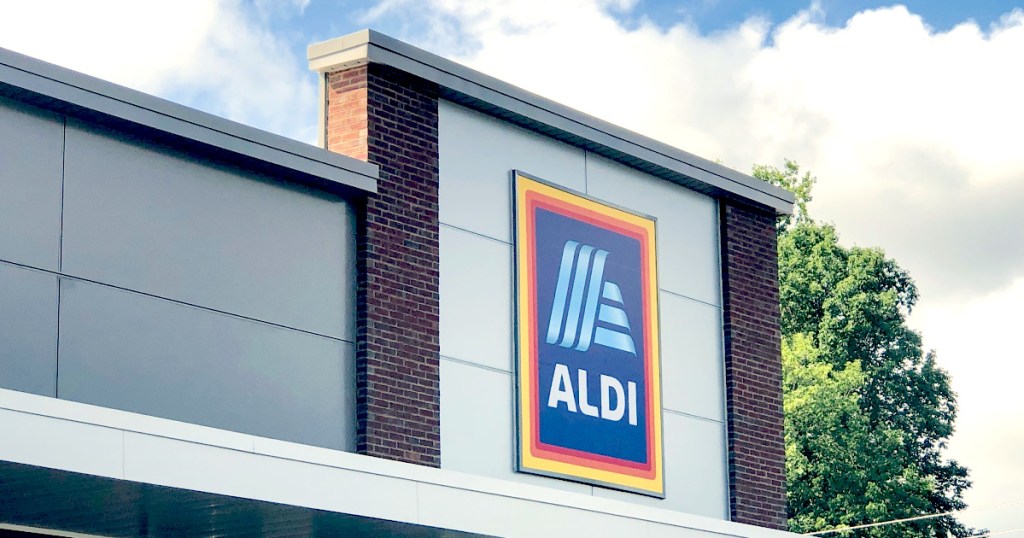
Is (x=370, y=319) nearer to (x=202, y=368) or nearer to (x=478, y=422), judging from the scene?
(x=478, y=422)

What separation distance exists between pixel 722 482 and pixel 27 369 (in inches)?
388

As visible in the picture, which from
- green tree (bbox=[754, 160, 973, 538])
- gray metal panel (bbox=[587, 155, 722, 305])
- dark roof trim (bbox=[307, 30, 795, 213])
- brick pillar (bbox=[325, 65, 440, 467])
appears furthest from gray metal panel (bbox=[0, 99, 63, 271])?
green tree (bbox=[754, 160, 973, 538])

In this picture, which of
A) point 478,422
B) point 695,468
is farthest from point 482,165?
point 695,468

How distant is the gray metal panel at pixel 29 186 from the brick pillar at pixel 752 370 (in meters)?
9.80

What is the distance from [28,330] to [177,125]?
96.3 inches

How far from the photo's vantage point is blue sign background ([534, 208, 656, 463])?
18.4m

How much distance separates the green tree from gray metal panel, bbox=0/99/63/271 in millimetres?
29051

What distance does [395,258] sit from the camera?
55.7 feet

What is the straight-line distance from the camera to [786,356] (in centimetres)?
4216

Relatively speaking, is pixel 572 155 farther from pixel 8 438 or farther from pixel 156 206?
pixel 8 438

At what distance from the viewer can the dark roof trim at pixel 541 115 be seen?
17.3m

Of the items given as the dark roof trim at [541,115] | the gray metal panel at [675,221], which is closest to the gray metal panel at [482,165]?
the dark roof trim at [541,115]

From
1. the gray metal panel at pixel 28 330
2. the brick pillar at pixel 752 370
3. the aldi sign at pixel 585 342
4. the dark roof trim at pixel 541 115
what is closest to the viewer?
the gray metal panel at pixel 28 330

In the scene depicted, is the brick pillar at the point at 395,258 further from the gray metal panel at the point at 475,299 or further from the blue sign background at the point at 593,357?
the blue sign background at the point at 593,357
